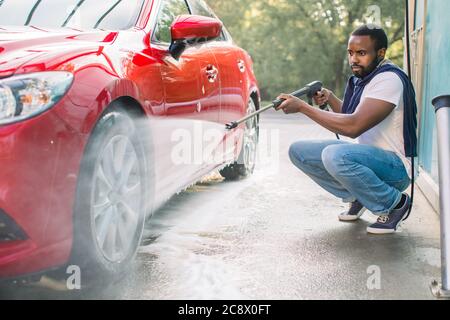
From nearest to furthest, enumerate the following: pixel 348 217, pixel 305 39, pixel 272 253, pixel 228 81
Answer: pixel 272 253 → pixel 348 217 → pixel 228 81 → pixel 305 39

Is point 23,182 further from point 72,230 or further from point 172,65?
point 172,65

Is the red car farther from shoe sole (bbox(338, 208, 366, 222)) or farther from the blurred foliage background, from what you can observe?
the blurred foliage background

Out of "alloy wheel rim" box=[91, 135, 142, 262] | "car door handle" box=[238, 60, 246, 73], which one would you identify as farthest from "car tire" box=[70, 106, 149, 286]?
"car door handle" box=[238, 60, 246, 73]

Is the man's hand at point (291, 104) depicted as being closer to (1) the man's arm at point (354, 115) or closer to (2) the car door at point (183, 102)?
(1) the man's arm at point (354, 115)

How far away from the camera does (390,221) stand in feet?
12.9

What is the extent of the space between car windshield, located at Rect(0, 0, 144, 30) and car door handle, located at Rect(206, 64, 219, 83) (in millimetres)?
779

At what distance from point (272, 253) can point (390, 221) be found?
90 centimetres

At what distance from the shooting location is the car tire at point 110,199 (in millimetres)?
2594

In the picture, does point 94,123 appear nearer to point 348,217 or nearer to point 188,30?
point 188,30

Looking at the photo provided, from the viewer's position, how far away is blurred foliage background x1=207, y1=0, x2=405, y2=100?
73.3ft

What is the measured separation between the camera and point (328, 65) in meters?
22.5

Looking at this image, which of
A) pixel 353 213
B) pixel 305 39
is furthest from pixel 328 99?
pixel 305 39

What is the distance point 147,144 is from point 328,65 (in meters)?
20.0
